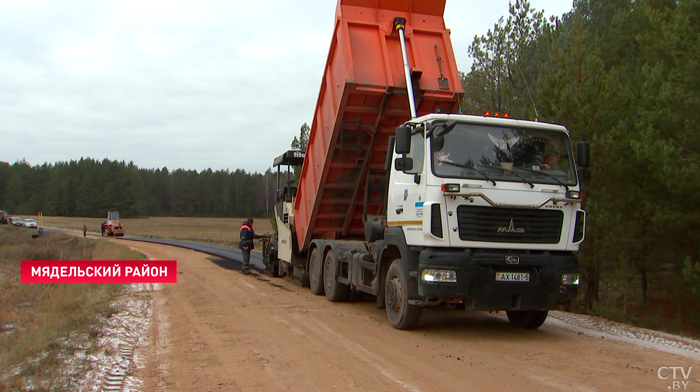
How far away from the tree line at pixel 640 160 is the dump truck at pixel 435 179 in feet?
14.0

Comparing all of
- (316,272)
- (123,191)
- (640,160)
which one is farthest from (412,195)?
(123,191)

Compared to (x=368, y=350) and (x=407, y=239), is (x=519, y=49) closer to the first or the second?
(x=407, y=239)

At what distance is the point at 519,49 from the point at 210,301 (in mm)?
14832

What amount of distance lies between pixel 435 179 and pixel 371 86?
8.43 feet

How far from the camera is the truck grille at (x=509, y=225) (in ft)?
22.5

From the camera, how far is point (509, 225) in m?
6.97

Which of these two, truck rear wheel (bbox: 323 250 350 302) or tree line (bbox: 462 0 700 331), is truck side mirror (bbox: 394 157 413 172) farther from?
tree line (bbox: 462 0 700 331)

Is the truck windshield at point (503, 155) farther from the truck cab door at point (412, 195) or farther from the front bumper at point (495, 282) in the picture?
the front bumper at point (495, 282)

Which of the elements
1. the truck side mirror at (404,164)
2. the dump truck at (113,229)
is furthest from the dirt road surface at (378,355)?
the dump truck at (113,229)

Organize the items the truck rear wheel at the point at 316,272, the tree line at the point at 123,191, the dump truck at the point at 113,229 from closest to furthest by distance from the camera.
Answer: the truck rear wheel at the point at 316,272 < the dump truck at the point at 113,229 < the tree line at the point at 123,191

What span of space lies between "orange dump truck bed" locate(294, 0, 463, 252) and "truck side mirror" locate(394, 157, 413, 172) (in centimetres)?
138

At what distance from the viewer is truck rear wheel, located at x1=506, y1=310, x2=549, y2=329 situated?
7.92 m

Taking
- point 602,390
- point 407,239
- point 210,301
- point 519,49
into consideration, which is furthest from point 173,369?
point 519,49

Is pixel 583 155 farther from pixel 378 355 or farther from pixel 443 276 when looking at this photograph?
pixel 378 355
